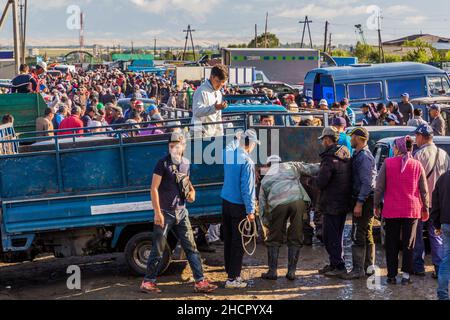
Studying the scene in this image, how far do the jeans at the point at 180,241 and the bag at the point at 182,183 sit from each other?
0.71ft

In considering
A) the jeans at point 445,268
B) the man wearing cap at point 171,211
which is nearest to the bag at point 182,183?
the man wearing cap at point 171,211

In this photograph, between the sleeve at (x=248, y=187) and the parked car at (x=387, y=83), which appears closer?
the sleeve at (x=248, y=187)

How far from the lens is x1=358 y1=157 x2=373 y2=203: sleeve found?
335 inches

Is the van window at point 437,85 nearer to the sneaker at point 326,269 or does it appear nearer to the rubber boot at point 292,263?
the sneaker at point 326,269

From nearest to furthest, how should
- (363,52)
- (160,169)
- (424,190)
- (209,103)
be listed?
(160,169), (424,190), (209,103), (363,52)

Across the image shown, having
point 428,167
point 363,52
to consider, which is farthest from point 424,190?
point 363,52

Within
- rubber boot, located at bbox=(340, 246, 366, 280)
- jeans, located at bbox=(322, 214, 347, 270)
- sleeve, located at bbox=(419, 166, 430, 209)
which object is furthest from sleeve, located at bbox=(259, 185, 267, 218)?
sleeve, located at bbox=(419, 166, 430, 209)

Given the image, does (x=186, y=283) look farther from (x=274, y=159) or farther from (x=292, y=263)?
(x=274, y=159)

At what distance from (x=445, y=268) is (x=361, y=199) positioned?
1.35 meters

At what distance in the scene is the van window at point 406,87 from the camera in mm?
22891

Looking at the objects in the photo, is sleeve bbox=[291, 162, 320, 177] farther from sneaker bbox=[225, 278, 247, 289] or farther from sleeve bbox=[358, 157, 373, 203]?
sneaker bbox=[225, 278, 247, 289]

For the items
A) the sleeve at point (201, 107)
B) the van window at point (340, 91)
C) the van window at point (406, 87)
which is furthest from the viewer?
the van window at point (340, 91)

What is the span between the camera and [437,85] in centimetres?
2311

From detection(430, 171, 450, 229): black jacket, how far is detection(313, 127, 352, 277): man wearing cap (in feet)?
4.20
